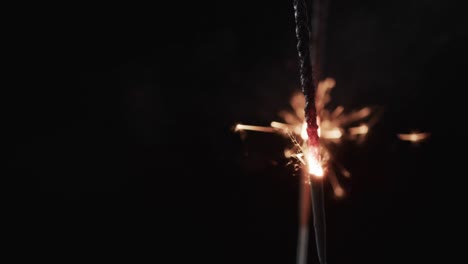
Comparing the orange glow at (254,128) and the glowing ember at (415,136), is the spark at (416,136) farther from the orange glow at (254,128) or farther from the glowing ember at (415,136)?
the orange glow at (254,128)

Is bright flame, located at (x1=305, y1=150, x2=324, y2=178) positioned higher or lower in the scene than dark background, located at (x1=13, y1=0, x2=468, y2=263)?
lower

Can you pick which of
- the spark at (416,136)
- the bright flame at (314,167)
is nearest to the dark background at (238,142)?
the spark at (416,136)


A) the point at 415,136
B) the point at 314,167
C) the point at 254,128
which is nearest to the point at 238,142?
the point at 254,128

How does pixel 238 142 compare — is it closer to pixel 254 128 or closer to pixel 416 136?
pixel 254 128

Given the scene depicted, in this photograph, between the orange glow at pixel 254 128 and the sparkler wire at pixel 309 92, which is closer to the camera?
the sparkler wire at pixel 309 92

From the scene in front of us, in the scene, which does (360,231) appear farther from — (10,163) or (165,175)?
(10,163)

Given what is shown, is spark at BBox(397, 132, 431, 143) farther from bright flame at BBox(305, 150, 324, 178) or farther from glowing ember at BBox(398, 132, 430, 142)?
bright flame at BBox(305, 150, 324, 178)

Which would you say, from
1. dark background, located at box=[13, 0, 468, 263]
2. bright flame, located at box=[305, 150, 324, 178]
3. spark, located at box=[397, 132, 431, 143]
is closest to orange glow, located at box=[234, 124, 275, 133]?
dark background, located at box=[13, 0, 468, 263]

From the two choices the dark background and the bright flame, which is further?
the dark background

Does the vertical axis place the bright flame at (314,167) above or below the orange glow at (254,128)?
below
